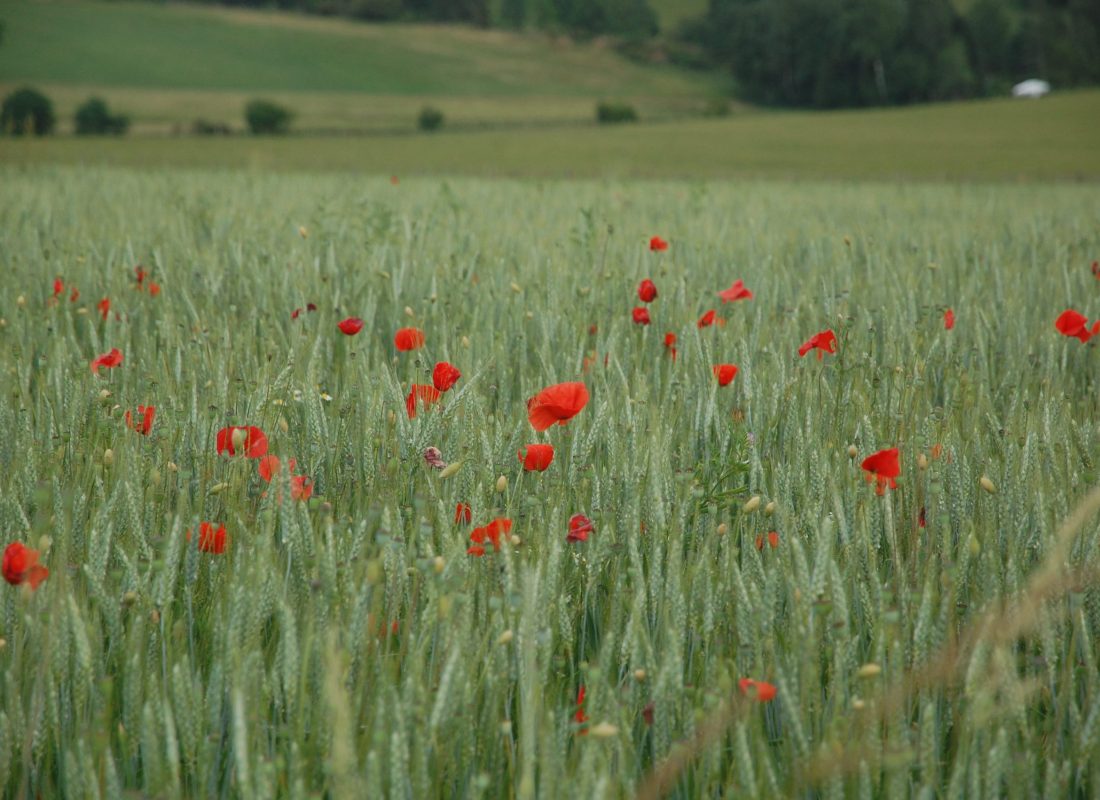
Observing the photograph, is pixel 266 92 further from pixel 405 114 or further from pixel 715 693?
pixel 715 693

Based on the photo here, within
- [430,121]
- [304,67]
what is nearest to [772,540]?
[430,121]

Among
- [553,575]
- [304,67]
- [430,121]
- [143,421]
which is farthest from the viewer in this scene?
[304,67]

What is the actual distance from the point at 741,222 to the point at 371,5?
298 ft

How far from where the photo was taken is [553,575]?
1.08 meters

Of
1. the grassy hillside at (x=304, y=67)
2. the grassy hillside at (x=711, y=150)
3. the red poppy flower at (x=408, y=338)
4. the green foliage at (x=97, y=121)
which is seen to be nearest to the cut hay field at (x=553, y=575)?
the red poppy flower at (x=408, y=338)

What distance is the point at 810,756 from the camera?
0.91m

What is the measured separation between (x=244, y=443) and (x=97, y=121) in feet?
121

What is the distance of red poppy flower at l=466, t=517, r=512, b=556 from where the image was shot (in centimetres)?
113

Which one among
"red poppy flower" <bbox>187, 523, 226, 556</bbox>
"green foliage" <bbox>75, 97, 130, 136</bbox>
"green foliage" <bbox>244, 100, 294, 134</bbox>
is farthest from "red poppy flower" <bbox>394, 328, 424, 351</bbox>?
"green foliage" <bbox>244, 100, 294, 134</bbox>

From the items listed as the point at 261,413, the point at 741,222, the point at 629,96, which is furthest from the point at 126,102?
the point at 261,413

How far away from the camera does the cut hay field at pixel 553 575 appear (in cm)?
90

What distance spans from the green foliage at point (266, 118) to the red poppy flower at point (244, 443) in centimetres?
3546

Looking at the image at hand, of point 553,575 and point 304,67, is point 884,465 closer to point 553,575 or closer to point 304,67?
point 553,575

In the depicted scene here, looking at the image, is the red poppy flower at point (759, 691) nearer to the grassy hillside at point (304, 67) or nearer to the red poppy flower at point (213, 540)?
the red poppy flower at point (213, 540)
